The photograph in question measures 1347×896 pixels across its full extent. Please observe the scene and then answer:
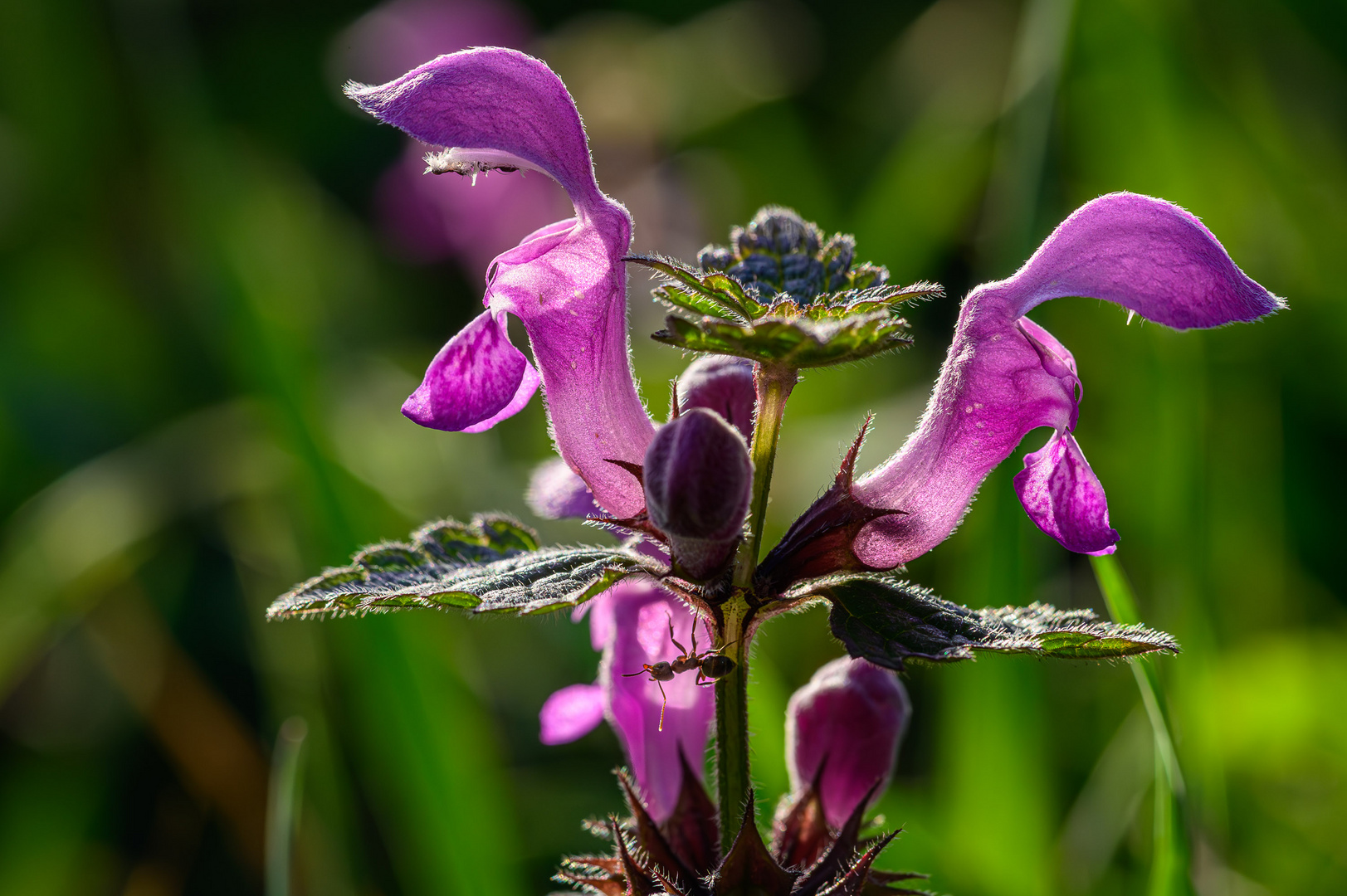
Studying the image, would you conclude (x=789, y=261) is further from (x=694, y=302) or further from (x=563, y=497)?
(x=563, y=497)

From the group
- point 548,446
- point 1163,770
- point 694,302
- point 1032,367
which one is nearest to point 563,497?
point 694,302

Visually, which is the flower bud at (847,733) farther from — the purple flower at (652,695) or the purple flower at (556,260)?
the purple flower at (556,260)

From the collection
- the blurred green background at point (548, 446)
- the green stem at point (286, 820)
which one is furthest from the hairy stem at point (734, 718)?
the blurred green background at point (548, 446)

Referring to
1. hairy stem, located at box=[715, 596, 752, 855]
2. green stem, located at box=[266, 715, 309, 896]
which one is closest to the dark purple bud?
hairy stem, located at box=[715, 596, 752, 855]

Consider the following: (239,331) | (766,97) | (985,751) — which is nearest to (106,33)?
(766,97)

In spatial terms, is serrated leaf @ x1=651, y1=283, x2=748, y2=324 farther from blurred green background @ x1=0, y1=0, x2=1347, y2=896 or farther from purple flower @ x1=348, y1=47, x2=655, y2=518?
blurred green background @ x1=0, y1=0, x2=1347, y2=896

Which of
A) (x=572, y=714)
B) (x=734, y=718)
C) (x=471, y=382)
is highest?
(x=471, y=382)
